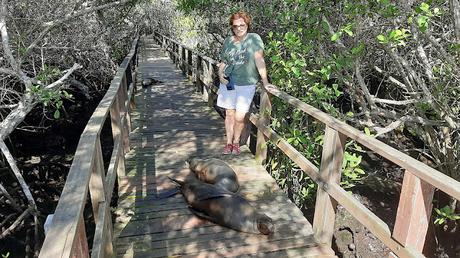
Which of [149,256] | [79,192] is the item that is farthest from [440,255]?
[79,192]

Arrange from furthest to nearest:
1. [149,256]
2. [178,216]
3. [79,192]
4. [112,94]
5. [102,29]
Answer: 1. [102,29]
2. [112,94]
3. [178,216]
4. [149,256]
5. [79,192]

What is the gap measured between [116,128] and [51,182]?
603 cm

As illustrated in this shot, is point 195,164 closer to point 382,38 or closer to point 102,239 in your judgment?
point 102,239

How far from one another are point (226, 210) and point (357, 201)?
1289mm

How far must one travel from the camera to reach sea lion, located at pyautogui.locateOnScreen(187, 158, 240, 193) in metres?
4.59

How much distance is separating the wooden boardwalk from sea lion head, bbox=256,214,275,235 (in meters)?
0.05

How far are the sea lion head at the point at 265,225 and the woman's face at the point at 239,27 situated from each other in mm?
2295

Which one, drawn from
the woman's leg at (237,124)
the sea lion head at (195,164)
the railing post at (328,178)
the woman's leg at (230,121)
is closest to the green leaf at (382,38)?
the railing post at (328,178)

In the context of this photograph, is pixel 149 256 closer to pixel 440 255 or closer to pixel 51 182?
pixel 440 255

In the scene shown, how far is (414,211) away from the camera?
2492mm

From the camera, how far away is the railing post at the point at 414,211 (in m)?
2.46

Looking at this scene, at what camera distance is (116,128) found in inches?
188

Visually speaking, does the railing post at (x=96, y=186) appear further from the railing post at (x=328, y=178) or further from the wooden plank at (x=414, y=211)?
the wooden plank at (x=414, y=211)

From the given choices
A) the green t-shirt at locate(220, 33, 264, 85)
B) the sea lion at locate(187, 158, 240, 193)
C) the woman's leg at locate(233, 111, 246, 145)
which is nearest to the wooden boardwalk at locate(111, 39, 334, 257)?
the sea lion at locate(187, 158, 240, 193)
